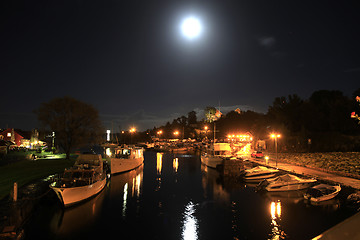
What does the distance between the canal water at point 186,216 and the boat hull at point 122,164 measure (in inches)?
365

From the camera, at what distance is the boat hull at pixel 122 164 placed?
4019 centimetres

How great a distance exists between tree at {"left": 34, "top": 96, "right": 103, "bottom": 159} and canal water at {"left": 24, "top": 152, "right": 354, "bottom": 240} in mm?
21374

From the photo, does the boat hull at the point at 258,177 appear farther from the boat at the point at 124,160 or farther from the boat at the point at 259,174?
the boat at the point at 124,160

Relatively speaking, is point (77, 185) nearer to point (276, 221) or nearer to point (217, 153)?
point (276, 221)

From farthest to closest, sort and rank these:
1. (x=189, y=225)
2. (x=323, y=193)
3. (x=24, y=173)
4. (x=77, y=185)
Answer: (x=24, y=173) < (x=77, y=185) < (x=323, y=193) < (x=189, y=225)

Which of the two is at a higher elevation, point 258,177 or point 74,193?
point 74,193

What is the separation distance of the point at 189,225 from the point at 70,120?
123 feet

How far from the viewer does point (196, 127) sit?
577 ft

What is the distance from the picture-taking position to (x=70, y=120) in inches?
1860

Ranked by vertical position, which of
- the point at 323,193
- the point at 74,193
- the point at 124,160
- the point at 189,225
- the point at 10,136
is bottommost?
the point at 189,225

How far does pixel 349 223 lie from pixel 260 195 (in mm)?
28056

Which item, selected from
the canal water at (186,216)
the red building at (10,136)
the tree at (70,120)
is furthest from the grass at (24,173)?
the red building at (10,136)

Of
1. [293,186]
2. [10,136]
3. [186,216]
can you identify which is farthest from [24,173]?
[10,136]

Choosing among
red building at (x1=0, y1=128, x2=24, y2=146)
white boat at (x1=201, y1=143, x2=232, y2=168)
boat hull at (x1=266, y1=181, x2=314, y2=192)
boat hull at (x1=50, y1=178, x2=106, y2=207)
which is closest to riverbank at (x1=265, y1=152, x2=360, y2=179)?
boat hull at (x1=266, y1=181, x2=314, y2=192)
